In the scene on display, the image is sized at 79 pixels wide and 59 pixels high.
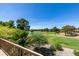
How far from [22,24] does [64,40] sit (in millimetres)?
1516

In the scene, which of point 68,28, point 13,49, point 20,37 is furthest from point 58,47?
point 13,49

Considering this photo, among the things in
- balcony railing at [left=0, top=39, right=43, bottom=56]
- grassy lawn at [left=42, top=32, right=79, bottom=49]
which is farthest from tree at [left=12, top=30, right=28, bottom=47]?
grassy lawn at [left=42, top=32, right=79, bottom=49]

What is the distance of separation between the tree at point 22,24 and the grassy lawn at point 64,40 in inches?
25.7

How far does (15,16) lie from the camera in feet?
18.6

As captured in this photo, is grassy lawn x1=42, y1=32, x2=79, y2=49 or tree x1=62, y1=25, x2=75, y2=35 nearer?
tree x1=62, y1=25, x2=75, y2=35

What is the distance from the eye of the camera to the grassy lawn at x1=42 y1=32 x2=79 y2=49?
18.7 feet

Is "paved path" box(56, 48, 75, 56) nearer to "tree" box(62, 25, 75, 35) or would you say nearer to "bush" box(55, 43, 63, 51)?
→ "bush" box(55, 43, 63, 51)

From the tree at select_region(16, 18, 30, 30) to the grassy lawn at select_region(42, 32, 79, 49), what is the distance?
0.65 meters

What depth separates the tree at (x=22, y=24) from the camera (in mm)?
5516

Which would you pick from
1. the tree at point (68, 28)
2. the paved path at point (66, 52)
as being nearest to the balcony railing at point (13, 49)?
the paved path at point (66, 52)

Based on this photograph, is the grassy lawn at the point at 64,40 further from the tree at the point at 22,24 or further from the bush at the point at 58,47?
the tree at the point at 22,24

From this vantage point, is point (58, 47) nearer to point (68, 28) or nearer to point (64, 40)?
point (64, 40)

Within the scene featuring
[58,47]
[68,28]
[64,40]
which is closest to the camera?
[68,28]

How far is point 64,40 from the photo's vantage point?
19.4 ft
